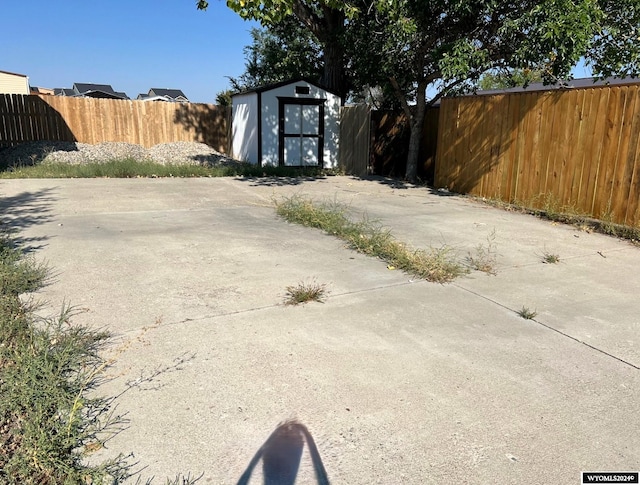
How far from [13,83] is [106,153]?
35586mm

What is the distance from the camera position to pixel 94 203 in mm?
8734

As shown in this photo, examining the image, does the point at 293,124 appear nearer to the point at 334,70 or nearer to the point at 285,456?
the point at 334,70

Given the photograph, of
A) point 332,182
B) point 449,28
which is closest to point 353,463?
point 449,28

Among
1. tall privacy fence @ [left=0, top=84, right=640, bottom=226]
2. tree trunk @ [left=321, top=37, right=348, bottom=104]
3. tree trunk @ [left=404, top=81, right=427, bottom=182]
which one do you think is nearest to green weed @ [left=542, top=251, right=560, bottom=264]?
tall privacy fence @ [left=0, top=84, right=640, bottom=226]

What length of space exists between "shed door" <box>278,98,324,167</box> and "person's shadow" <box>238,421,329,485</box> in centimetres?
1365

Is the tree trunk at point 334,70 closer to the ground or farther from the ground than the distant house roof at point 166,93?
closer to the ground

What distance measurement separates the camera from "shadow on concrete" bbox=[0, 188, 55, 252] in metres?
5.96

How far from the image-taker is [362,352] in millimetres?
3377

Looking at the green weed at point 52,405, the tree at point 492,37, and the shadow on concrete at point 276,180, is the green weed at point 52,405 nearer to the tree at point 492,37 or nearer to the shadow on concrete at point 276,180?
the tree at point 492,37

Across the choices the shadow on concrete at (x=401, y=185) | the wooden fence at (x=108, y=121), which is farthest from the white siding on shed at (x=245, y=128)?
the shadow on concrete at (x=401, y=185)

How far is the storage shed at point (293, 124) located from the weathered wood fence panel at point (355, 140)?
243 mm

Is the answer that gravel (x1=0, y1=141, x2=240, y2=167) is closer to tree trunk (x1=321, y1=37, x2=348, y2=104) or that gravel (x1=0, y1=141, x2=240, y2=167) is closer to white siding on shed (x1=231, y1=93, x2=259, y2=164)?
white siding on shed (x1=231, y1=93, x2=259, y2=164)

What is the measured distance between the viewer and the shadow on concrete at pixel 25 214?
19.5 ft

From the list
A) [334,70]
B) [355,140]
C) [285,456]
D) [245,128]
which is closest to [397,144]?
[355,140]
